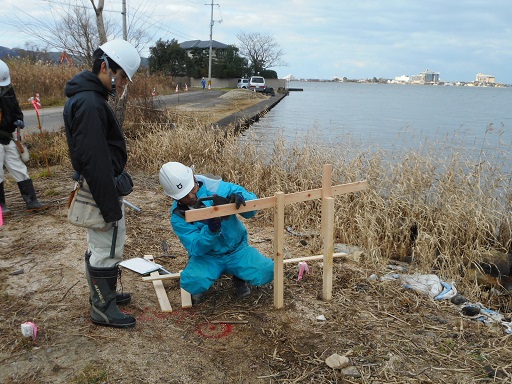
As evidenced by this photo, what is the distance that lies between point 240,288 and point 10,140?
3.56 metres

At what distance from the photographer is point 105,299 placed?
3211mm

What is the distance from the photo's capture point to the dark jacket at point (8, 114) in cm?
526

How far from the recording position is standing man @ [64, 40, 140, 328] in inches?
108

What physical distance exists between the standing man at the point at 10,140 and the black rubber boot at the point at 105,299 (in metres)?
2.92

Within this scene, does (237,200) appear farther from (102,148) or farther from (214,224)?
(102,148)

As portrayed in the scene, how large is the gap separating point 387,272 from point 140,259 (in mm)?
2543

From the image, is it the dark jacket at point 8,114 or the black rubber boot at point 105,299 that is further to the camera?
the dark jacket at point 8,114

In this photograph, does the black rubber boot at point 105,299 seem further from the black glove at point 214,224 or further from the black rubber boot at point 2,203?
the black rubber boot at point 2,203

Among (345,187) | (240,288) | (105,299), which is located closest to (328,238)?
(345,187)

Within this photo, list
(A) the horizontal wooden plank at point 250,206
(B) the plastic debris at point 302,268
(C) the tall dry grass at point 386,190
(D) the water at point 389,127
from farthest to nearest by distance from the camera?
(D) the water at point 389,127, (C) the tall dry grass at point 386,190, (B) the plastic debris at point 302,268, (A) the horizontal wooden plank at point 250,206

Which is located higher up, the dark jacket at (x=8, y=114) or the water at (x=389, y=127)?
the dark jacket at (x=8, y=114)

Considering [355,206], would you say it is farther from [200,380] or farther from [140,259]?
[200,380]

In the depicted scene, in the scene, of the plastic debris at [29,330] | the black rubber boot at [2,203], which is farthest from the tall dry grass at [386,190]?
the plastic debris at [29,330]

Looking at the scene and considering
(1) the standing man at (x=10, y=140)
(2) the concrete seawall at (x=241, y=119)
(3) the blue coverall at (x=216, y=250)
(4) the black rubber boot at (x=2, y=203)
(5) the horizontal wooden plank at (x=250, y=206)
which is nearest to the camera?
(5) the horizontal wooden plank at (x=250, y=206)
